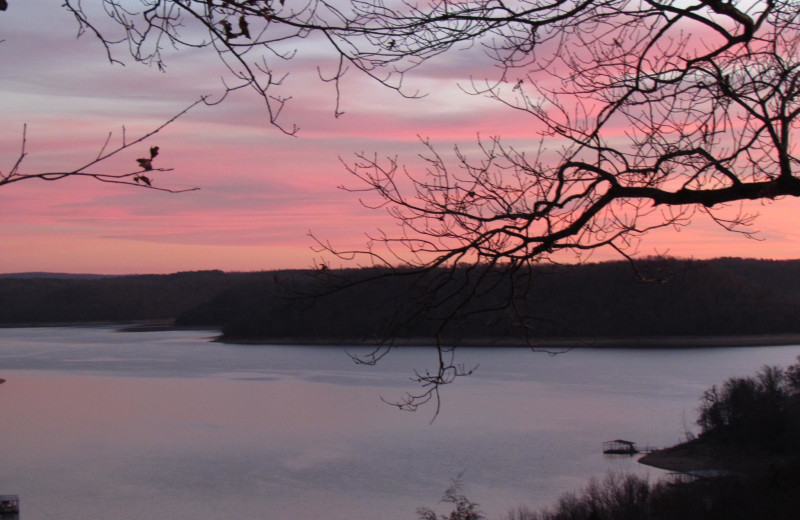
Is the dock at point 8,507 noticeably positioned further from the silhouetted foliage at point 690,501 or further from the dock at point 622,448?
the dock at point 622,448

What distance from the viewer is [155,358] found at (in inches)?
2239

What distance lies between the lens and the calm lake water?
20047 millimetres

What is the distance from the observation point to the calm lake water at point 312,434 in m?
20.0

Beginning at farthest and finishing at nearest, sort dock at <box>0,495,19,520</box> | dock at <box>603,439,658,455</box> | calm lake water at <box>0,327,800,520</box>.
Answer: dock at <box>603,439,658,455</box> → calm lake water at <box>0,327,800,520</box> → dock at <box>0,495,19,520</box>

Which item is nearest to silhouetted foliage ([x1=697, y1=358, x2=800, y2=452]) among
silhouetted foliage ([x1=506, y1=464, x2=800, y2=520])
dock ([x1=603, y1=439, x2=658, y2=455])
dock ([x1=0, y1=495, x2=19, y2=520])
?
dock ([x1=603, y1=439, x2=658, y2=455])

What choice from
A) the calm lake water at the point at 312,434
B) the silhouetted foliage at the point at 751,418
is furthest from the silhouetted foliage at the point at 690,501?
the silhouetted foliage at the point at 751,418

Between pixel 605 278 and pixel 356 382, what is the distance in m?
23.6

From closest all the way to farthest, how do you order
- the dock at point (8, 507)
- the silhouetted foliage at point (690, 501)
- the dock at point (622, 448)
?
1. the silhouetted foliage at point (690, 501)
2. the dock at point (8, 507)
3. the dock at point (622, 448)

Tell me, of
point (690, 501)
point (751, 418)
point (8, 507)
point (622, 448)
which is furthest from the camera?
point (751, 418)

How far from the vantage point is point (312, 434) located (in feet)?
91.8

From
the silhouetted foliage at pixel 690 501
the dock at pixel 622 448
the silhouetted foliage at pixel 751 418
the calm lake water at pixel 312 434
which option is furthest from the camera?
the silhouetted foliage at pixel 751 418

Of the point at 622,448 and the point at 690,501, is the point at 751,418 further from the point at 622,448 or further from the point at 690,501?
the point at 690,501

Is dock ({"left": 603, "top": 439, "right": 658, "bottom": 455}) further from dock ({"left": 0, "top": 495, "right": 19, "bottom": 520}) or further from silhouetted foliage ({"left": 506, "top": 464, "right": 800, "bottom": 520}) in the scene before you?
dock ({"left": 0, "top": 495, "right": 19, "bottom": 520})

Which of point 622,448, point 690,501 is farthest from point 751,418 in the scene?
point 690,501
